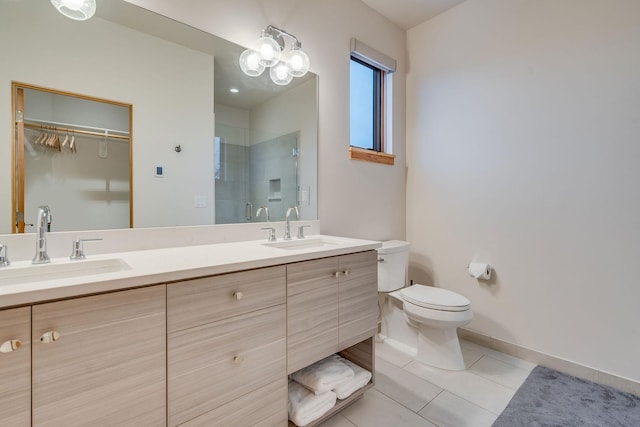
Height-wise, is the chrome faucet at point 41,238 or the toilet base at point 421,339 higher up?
the chrome faucet at point 41,238

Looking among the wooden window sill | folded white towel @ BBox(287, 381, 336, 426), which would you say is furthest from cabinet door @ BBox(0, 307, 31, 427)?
the wooden window sill

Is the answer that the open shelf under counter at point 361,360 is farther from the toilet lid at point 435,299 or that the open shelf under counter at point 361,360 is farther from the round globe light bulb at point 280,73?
the round globe light bulb at point 280,73

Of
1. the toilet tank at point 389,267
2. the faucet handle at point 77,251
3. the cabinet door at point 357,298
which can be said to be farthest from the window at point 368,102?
the faucet handle at point 77,251

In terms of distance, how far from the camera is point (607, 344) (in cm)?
167

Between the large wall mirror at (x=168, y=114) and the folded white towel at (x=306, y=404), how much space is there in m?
0.93

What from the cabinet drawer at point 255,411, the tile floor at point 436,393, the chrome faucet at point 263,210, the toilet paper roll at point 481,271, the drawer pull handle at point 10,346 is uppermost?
the chrome faucet at point 263,210

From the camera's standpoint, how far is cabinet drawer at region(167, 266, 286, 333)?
87cm

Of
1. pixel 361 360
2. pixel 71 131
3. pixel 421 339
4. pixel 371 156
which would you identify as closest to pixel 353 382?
pixel 361 360

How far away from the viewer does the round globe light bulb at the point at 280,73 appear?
1.74 m

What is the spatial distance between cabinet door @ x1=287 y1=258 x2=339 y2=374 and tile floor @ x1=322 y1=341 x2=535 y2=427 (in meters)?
0.47

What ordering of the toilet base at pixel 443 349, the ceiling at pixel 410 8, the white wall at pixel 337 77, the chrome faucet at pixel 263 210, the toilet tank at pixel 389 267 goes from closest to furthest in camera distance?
1. the white wall at pixel 337 77
2. the chrome faucet at pixel 263 210
3. the toilet base at pixel 443 349
4. the toilet tank at pixel 389 267
5. the ceiling at pixel 410 8

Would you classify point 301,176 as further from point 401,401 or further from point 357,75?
point 401,401

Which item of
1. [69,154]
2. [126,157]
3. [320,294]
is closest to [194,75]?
[126,157]

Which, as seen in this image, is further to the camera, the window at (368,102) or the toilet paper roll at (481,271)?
the window at (368,102)
